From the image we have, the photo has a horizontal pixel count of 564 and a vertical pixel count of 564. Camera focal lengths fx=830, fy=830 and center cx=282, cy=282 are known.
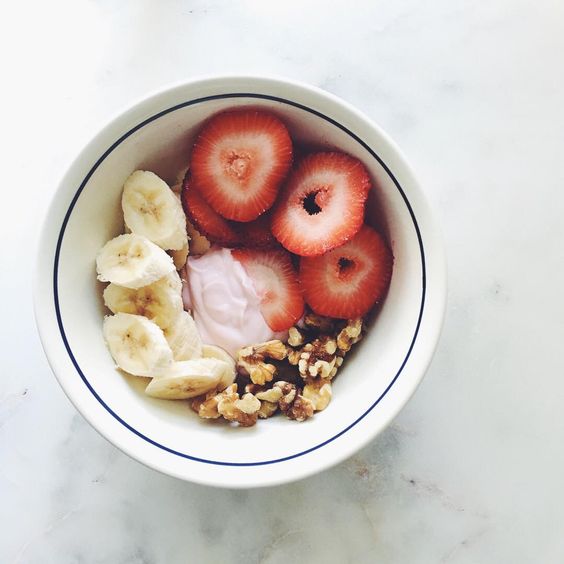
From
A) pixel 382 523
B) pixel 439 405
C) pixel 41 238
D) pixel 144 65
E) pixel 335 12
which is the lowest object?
pixel 382 523

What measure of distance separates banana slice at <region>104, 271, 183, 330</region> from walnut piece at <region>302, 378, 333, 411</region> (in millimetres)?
171

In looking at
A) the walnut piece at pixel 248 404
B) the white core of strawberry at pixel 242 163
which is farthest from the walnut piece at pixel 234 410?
the white core of strawberry at pixel 242 163

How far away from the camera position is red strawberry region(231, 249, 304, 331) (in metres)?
0.97

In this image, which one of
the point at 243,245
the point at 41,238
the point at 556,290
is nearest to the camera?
the point at 41,238

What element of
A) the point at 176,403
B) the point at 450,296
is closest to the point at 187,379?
the point at 176,403

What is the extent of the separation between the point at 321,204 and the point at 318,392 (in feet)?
0.70

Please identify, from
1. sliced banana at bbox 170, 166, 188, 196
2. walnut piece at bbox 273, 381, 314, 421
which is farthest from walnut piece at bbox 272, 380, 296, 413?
sliced banana at bbox 170, 166, 188, 196

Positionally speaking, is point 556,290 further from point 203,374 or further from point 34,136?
point 34,136

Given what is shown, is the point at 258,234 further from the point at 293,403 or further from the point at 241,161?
the point at 293,403

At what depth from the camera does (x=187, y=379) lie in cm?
90

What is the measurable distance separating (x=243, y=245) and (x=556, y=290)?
1.38 feet

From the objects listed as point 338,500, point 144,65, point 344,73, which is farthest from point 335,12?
point 338,500

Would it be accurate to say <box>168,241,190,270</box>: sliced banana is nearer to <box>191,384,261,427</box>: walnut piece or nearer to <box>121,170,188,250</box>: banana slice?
<box>121,170,188,250</box>: banana slice

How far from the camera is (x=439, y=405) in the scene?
1.06 m
